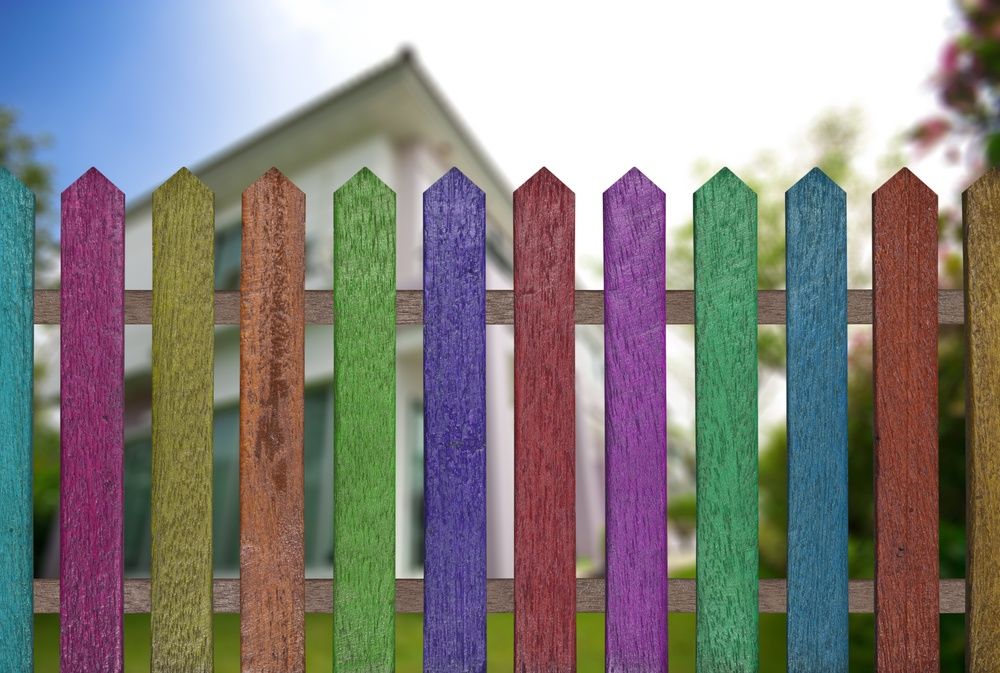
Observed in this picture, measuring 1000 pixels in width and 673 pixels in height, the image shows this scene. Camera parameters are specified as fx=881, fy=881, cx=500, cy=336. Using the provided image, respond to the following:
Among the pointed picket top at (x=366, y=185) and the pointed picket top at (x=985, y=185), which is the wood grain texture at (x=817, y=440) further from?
the pointed picket top at (x=366, y=185)

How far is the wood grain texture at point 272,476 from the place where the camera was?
261cm

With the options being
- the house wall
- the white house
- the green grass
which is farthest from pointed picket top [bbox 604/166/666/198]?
the house wall

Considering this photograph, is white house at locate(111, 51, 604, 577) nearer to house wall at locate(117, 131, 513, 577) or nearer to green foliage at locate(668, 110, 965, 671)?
house wall at locate(117, 131, 513, 577)

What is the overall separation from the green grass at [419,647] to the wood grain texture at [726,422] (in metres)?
2.51

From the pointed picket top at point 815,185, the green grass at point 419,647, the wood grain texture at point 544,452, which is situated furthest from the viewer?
the green grass at point 419,647

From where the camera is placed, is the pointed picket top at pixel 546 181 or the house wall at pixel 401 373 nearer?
the pointed picket top at pixel 546 181

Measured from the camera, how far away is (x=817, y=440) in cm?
262

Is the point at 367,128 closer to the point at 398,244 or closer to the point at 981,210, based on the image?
the point at 398,244

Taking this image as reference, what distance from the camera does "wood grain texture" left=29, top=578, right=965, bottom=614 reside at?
261cm

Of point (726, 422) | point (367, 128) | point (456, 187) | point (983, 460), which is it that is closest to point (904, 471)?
point (983, 460)

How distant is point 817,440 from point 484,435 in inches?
39.0

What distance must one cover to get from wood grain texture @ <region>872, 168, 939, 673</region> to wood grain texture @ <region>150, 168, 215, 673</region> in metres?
2.02

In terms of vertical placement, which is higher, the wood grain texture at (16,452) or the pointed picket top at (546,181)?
the pointed picket top at (546,181)

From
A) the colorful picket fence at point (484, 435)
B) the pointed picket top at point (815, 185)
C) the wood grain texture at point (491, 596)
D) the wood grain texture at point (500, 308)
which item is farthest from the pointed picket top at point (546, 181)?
the wood grain texture at point (491, 596)
